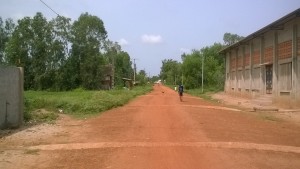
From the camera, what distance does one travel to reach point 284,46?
87.2 ft

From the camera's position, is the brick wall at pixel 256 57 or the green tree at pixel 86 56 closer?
the brick wall at pixel 256 57

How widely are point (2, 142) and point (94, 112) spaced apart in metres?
11.1

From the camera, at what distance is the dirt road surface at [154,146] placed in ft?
28.2

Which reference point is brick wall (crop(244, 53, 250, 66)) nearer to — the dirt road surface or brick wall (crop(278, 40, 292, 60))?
brick wall (crop(278, 40, 292, 60))

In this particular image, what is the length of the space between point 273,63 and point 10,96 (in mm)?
20339

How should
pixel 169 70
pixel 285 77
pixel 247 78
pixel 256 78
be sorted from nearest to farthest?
pixel 285 77
pixel 256 78
pixel 247 78
pixel 169 70

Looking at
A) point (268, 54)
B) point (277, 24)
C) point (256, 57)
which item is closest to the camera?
point (277, 24)

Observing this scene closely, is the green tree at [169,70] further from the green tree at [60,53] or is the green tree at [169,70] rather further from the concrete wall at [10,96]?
the concrete wall at [10,96]

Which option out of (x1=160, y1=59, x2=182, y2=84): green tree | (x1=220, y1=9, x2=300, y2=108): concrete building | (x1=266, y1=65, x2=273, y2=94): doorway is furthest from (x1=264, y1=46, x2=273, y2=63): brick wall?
(x1=160, y1=59, x2=182, y2=84): green tree

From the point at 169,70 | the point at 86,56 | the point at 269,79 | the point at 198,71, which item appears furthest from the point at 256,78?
the point at 169,70

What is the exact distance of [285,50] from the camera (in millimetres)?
26344

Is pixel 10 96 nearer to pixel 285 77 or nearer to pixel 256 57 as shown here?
pixel 285 77

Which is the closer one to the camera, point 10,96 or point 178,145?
point 178,145

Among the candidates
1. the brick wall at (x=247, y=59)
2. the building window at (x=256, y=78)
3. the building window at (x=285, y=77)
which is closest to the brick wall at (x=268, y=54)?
the building window at (x=285, y=77)
